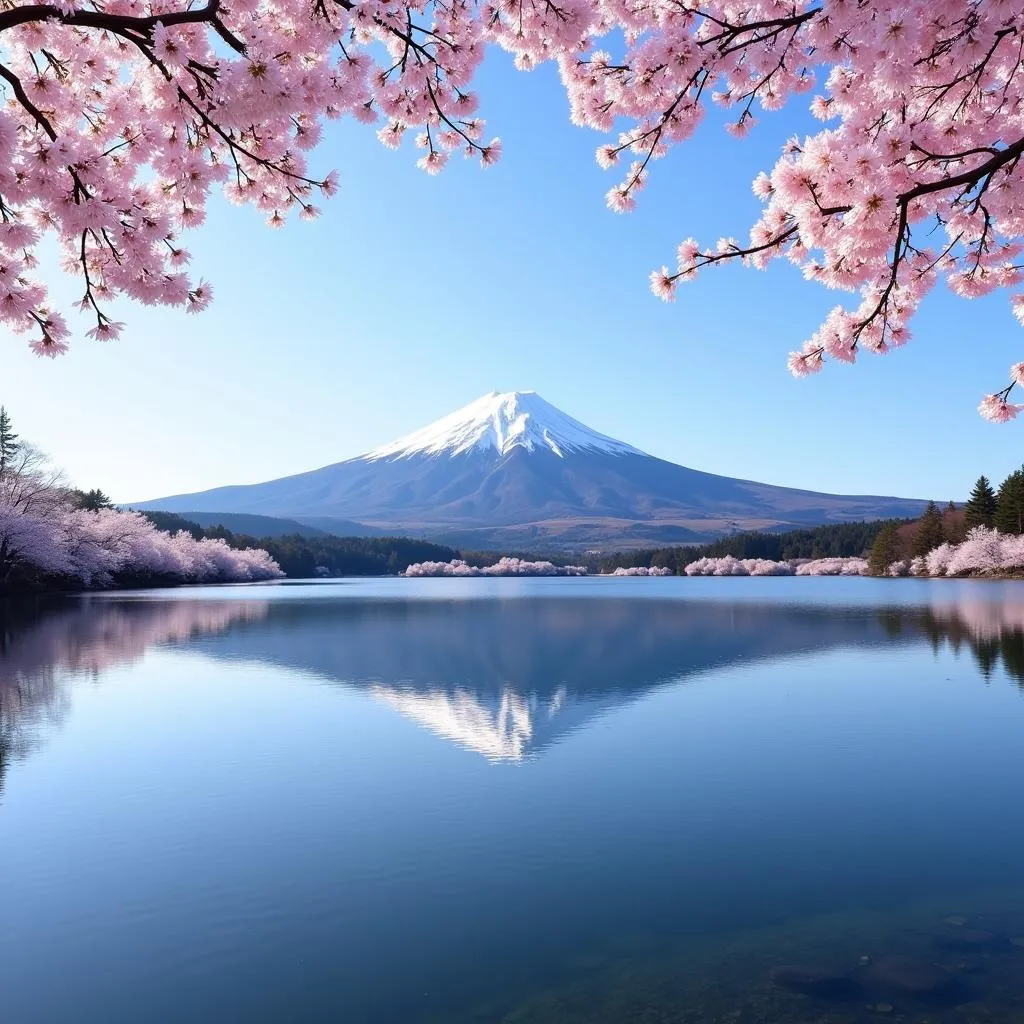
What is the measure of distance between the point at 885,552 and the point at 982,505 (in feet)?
40.0

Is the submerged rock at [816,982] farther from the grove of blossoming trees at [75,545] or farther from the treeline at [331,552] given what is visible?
the treeline at [331,552]

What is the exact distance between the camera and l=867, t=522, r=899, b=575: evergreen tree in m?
79.1

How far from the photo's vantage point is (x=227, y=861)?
6.21 meters

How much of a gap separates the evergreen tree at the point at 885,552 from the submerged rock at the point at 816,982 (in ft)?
268

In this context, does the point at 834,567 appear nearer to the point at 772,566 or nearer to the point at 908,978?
the point at 772,566

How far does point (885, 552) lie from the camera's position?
79688 mm

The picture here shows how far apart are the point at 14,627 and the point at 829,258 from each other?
84.0 feet

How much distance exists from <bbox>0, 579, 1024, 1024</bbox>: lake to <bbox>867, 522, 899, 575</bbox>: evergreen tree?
228ft

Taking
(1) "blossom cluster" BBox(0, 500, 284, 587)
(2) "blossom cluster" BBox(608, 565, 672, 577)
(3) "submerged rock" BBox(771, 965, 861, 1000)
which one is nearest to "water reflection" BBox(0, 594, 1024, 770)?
(3) "submerged rock" BBox(771, 965, 861, 1000)

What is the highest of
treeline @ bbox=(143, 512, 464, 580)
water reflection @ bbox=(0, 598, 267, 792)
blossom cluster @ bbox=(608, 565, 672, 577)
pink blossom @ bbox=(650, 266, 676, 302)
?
pink blossom @ bbox=(650, 266, 676, 302)

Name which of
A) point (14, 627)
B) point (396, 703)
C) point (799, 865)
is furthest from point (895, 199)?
point (14, 627)

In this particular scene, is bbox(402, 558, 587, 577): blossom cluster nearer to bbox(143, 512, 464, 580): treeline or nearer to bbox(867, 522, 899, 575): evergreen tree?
bbox(143, 512, 464, 580): treeline

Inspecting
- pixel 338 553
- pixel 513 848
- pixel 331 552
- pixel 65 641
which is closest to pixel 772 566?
pixel 338 553

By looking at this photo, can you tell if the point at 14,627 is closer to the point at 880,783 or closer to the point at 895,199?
the point at 880,783
